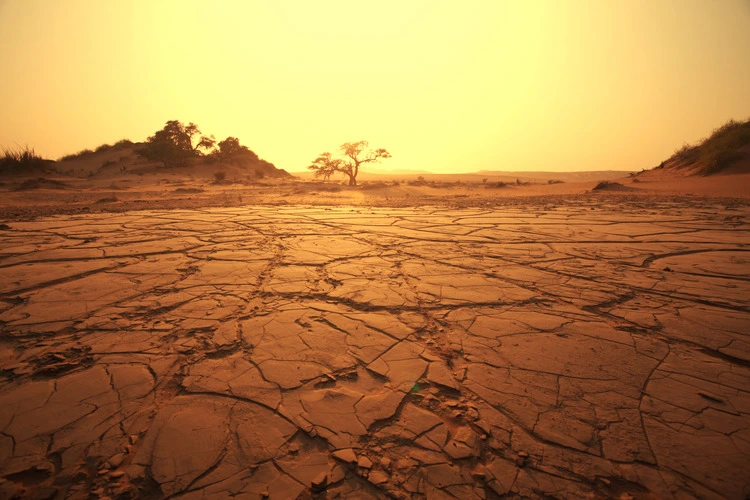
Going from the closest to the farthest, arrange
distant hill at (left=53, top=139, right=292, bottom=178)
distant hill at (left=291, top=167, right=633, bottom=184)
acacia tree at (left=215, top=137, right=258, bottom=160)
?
1. distant hill at (left=53, top=139, right=292, bottom=178)
2. acacia tree at (left=215, top=137, right=258, bottom=160)
3. distant hill at (left=291, top=167, right=633, bottom=184)

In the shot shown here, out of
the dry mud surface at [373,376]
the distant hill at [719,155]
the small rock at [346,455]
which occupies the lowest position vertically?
the small rock at [346,455]

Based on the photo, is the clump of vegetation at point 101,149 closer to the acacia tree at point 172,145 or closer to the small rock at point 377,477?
the acacia tree at point 172,145

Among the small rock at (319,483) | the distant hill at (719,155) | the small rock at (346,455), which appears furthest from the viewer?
the distant hill at (719,155)

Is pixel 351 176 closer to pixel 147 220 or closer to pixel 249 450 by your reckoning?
pixel 147 220

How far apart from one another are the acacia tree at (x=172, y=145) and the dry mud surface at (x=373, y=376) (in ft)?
57.1

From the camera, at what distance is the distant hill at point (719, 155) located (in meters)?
12.2

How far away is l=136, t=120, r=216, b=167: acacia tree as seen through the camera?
18.0 m

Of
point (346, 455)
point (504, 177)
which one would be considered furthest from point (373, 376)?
point (504, 177)

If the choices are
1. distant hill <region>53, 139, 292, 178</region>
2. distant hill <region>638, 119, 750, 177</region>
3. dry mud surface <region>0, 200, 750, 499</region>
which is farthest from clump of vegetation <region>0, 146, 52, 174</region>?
distant hill <region>638, 119, 750, 177</region>

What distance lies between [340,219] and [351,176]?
11.7m

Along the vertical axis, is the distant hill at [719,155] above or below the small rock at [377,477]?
above

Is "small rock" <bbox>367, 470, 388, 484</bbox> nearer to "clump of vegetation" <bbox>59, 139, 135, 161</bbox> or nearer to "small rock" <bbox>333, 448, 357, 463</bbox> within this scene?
"small rock" <bbox>333, 448, 357, 463</bbox>

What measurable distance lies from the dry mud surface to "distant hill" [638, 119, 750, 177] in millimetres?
13443

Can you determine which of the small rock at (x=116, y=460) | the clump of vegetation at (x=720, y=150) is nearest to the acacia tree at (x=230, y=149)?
the small rock at (x=116, y=460)
